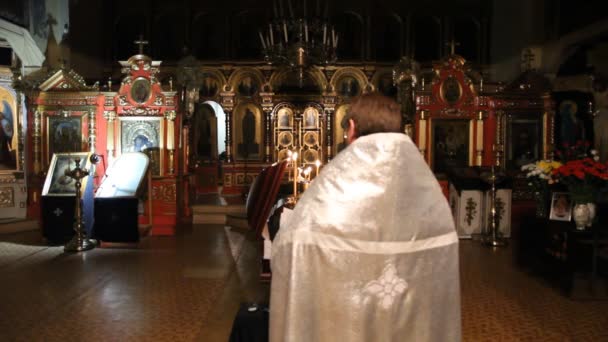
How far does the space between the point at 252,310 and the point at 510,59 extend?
1120 cm

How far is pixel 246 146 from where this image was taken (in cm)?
1341

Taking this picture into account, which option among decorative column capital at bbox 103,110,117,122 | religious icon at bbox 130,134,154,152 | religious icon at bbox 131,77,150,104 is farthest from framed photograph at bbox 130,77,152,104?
religious icon at bbox 130,134,154,152

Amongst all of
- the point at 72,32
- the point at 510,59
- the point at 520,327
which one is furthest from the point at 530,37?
the point at 72,32

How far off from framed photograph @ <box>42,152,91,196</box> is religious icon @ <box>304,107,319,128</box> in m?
6.51

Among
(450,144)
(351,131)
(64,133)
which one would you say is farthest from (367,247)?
(64,133)

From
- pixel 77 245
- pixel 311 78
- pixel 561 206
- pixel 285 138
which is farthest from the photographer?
pixel 285 138

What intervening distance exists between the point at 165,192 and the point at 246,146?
4.76 meters

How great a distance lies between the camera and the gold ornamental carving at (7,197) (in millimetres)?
9357

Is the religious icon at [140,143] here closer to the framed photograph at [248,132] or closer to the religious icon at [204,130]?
the framed photograph at [248,132]

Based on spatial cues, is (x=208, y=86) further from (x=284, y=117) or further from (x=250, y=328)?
(x=250, y=328)

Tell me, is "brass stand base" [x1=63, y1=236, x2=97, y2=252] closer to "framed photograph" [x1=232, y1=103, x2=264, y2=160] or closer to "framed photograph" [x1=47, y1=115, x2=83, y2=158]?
"framed photograph" [x1=47, y1=115, x2=83, y2=158]

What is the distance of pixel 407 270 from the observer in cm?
192

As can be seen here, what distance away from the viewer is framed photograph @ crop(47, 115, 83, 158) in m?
8.88

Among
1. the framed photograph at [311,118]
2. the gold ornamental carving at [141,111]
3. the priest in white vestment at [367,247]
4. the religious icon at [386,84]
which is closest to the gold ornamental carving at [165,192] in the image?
the gold ornamental carving at [141,111]
